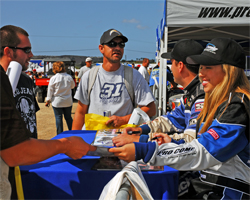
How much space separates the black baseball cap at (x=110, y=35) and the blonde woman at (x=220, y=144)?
4.76ft

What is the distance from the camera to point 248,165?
154 centimetres

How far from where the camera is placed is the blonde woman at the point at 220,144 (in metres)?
1.47

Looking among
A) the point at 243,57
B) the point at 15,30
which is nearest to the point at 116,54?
the point at 15,30

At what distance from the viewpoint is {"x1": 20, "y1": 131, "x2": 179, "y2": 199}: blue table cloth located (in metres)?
1.62

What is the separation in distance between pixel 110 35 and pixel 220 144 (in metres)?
1.93

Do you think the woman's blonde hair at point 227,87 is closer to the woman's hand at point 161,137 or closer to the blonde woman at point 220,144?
the blonde woman at point 220,144

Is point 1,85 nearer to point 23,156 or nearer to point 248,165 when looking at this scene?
point 23,156

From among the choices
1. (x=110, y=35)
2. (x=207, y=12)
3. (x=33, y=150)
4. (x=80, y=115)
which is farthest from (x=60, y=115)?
(x=33, y=150)

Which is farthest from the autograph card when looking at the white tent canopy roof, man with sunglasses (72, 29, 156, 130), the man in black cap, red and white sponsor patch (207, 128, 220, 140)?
the white tent canopy roof

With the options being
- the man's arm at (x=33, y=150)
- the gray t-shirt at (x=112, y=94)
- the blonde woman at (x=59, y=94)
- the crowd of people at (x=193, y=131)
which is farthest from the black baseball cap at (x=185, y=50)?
the blonde woman at (x=59, y=94)

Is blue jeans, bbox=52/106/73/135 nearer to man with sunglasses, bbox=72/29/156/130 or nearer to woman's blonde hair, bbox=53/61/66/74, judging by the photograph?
woman's blonde hair, bbox=53/61/66/74

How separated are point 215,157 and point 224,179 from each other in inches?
7.1

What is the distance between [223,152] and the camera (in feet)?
4.86

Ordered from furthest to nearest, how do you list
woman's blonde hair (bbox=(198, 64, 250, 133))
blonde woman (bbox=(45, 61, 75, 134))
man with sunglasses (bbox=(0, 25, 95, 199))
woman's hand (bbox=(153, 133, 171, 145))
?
blonde woman (bbox=(45, 61, 75, 134)) < woman's hand (bbox=(153, 133, 171, 145)) < woman's blonde hair (bbox=(198, 64, 250, 133)) < man with sunglasses (bbox=(0, 25, 95, 199))
